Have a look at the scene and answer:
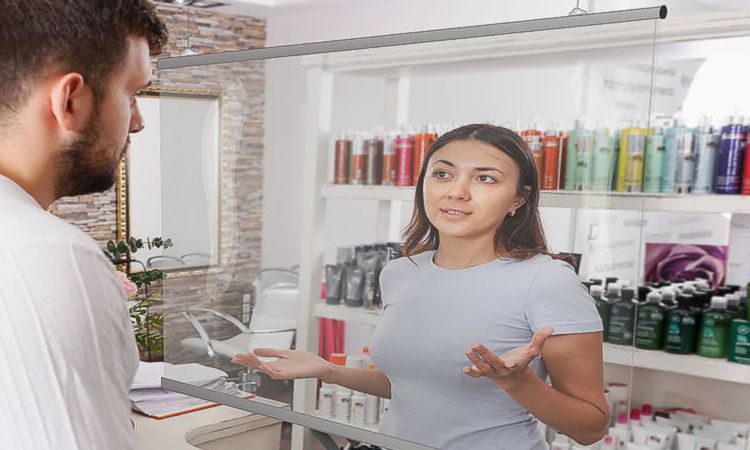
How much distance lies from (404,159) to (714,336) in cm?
97

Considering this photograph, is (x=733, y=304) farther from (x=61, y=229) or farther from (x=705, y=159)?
(x=61, y=229)

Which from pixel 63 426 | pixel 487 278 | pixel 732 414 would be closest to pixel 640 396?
pixel 732 414

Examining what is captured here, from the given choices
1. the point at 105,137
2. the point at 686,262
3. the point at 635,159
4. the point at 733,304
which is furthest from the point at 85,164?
the point at 686,262

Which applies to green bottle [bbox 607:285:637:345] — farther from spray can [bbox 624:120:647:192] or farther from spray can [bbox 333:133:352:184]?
spray can [bbox 333:133:352:184]

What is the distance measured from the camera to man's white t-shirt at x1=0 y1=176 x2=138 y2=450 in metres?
0.79

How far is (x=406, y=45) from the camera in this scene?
1.58 metres

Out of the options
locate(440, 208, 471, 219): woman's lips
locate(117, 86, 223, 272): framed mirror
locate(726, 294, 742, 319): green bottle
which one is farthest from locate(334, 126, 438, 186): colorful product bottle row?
locate(726, 294, 742, 319): green bottle

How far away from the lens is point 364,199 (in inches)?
66.2

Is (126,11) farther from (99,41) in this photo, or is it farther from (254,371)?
(254,371)

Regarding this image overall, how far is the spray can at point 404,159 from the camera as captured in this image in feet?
5.24

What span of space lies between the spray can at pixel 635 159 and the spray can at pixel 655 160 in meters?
0.11

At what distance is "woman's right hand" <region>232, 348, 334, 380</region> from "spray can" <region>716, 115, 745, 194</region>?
0.99m

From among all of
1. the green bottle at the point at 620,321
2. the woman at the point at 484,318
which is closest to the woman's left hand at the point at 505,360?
the woman at the point at 484,318

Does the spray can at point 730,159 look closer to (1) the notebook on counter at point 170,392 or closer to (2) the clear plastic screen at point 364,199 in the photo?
(2) the clear plastic screen at point 364,199
